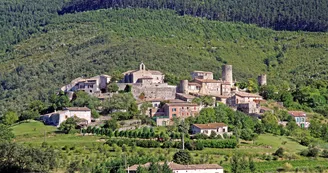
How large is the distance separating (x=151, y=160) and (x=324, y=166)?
17.4 m

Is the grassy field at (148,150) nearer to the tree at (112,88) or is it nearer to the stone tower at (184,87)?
the tree at (112,88)

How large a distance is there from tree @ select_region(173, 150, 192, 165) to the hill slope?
127 ft

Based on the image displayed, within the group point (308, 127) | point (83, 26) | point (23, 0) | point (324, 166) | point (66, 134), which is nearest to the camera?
point (324, 166)

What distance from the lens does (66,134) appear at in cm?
7112

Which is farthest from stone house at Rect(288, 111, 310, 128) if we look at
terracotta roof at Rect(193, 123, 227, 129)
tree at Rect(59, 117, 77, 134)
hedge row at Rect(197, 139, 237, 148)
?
tree at Rect(59, 117, 77, 134)

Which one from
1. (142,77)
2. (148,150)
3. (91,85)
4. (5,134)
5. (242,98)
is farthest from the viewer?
(142,77)

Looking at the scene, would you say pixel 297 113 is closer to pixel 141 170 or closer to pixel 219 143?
pixel 219 143

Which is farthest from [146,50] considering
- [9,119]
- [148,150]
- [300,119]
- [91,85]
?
[148,150]

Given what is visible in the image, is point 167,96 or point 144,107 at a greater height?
point 167,96

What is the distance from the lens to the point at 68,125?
71875mm

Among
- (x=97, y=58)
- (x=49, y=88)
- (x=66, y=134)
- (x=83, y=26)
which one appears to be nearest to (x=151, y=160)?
(x=66, y=134)

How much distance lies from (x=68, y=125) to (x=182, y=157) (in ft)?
49.8

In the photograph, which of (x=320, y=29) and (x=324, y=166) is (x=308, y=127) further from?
(x=320, y=29)

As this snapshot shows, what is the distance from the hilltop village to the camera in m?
76.2
